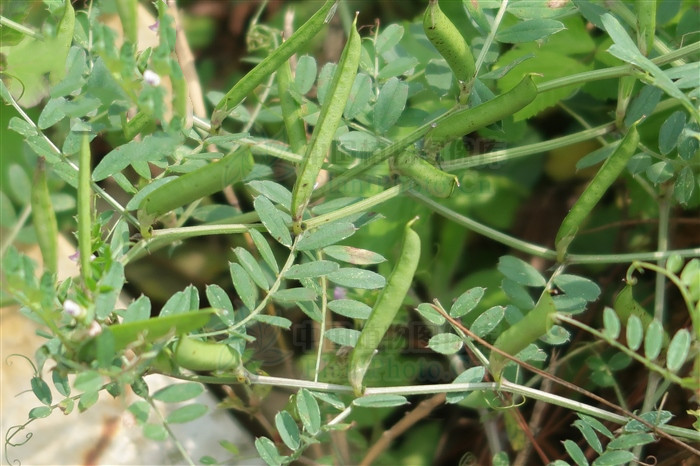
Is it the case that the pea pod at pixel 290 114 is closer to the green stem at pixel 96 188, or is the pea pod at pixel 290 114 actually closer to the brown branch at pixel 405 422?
the green stem at pixel 96 188

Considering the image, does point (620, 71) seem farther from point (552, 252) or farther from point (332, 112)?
point (332, 112)

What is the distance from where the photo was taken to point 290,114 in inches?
48.7

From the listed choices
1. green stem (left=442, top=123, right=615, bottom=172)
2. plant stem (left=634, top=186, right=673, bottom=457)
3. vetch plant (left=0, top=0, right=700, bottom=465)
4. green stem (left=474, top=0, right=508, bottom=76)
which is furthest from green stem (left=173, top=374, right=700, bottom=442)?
green stem (left=474, top=0, right=508, bottom=76)

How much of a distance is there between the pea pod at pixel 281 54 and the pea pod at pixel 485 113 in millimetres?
226

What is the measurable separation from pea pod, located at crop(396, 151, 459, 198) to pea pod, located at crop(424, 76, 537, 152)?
46 mm

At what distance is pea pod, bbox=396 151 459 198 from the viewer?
1040 millimetres

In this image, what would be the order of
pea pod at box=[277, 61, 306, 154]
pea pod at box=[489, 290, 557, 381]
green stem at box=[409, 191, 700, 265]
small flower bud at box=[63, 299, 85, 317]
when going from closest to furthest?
small flower bud at box=[63, 299, 85, 317] → pea pod at box=[489, 290, 557, 381] → green stem at box=[409, 191, 700, 265] → pea pod at box=[277, 61, 306, 154]

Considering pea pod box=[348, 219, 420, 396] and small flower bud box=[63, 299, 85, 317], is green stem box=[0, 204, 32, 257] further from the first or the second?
pea pod box=[348, 219, 420, 396]

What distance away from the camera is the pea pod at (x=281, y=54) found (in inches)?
39.3

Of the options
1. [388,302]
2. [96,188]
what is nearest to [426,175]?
[388,302]

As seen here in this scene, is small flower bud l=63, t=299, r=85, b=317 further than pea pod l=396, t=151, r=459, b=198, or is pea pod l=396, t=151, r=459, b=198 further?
pea pod l=396, t=151, r=459, b=198

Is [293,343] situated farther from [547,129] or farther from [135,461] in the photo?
[547,129]

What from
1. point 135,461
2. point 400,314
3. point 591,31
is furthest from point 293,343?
point 591,31

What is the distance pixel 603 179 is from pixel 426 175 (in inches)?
9.6
